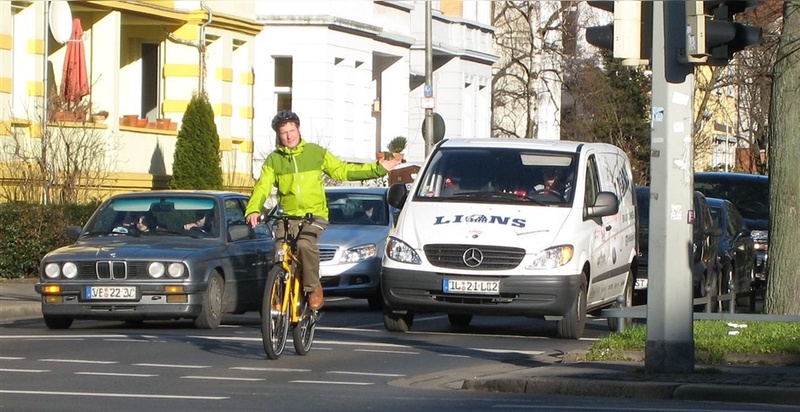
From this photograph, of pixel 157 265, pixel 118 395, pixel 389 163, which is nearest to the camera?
pixel 118 395

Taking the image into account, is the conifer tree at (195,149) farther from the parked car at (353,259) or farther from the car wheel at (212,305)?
the car wheel at (212,305)

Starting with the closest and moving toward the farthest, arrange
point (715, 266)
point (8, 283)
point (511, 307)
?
point (511, 307) < point (715, 266) < point (8, 283)

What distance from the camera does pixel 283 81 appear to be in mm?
41812

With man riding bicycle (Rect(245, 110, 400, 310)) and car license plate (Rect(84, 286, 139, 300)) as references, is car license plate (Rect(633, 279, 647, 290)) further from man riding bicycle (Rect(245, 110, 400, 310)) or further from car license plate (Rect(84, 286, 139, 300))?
man riding bicycle (Rect(245, 110, 400, 310))

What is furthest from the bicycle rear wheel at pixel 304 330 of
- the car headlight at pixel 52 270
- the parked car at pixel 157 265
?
the car headlight at pixel 52 270

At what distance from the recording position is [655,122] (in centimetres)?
1101

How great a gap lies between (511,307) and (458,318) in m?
2.66

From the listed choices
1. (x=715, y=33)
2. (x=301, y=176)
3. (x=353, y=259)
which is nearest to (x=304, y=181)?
(x=301, y=176)

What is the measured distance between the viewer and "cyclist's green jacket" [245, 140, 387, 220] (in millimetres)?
13352

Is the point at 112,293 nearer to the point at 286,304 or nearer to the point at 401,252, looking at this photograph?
the point at 401,252

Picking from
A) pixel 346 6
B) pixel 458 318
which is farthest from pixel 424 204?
pixel 346 6

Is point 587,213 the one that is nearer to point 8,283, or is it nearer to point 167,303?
point 167,303

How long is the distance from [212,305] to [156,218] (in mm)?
1399

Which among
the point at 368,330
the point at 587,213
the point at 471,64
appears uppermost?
the point at 471,64
